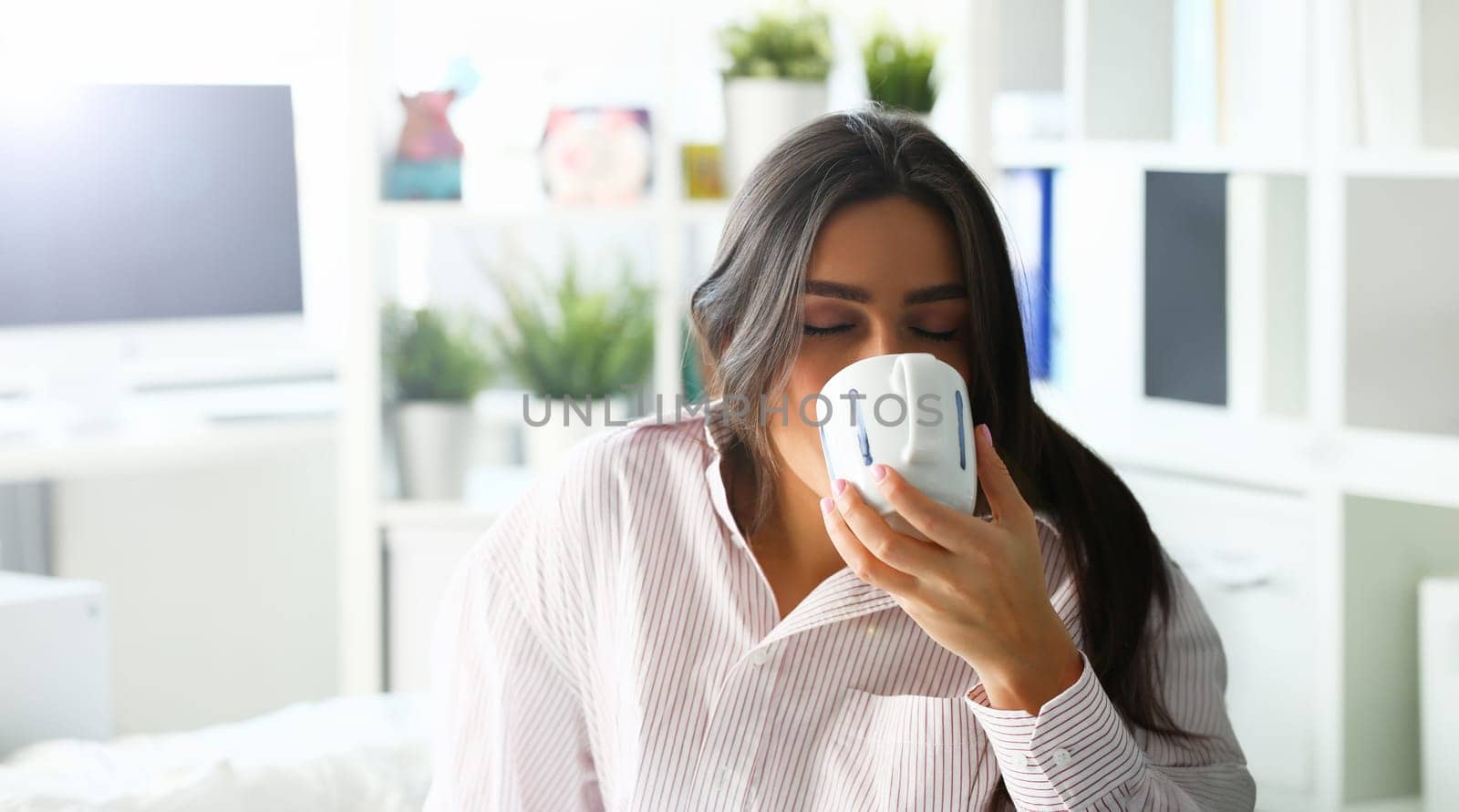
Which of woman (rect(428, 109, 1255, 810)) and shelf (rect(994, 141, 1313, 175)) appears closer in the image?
woman (rect(428, 109, 1255, 810))

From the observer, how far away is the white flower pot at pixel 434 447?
238 cm

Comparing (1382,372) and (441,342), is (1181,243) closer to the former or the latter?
(1382,372)

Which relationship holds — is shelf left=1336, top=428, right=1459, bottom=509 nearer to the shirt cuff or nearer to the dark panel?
the dark panel

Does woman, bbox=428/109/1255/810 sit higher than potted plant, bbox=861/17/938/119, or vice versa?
potted plant, bbox=861/17/938/119

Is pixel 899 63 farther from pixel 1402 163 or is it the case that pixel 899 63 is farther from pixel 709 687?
pixel 709 687

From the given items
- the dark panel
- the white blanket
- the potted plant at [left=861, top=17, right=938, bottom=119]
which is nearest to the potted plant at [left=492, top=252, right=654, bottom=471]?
the potted plant at [left=861, top=17, right=938, bottom=119]

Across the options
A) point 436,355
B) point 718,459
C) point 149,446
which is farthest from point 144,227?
point 718,459

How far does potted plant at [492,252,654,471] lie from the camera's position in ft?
7.60

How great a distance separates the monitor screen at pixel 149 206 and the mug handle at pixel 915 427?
1779 millimetres

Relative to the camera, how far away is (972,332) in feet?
3.27

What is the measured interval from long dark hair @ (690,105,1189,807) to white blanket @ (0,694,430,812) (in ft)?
1.48

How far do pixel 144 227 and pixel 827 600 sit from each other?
1644 millimetres

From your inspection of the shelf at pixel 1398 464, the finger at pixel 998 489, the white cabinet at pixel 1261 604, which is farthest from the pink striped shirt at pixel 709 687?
the white cabinet at pixel 1261 604

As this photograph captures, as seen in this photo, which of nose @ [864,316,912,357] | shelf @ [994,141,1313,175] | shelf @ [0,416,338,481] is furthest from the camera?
shelf @ [0,416,338,481]
